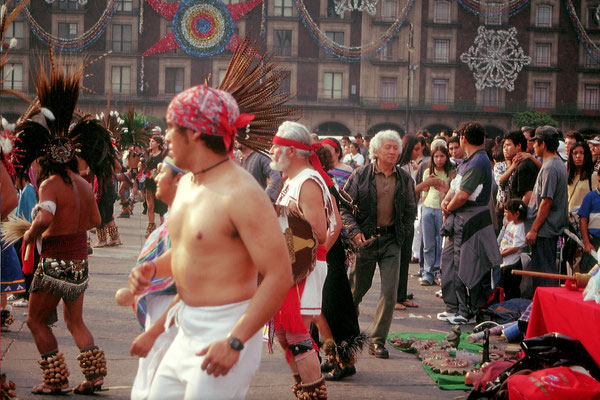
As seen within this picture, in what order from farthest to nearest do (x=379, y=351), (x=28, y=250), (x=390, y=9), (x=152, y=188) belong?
1. (x=390, y=9)
2. (x=152, y=188)
3. (x=379, y=351)
4. (x=28, y=250)

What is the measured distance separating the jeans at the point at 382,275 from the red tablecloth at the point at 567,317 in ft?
4.40

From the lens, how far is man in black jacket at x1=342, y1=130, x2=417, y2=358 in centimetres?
663

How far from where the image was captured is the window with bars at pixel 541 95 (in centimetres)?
5288

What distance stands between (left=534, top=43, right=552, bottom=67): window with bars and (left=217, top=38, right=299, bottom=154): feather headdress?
Result: 167 ft

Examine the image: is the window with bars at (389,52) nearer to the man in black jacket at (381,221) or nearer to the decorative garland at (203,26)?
the decorative garland at (203,26)

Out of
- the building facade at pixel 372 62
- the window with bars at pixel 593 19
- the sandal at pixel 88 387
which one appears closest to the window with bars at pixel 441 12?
the building facade at pixel 372 62

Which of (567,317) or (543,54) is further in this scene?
(543,54)

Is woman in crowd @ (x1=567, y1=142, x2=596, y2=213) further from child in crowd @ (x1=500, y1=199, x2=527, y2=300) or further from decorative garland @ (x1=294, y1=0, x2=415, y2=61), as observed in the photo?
decorative garland @ (x1=294, y1=0, x2=415, y2=61)

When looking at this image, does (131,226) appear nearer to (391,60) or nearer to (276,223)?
(276,223)

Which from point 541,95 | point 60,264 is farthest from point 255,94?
point 541,95

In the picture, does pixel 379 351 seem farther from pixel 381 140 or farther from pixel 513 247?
pixel 513 247

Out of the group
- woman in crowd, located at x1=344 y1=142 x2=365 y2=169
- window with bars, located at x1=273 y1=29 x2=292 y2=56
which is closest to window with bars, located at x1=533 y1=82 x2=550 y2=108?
window with bars, located at x1=273 y1=29 x2=292 y2=56

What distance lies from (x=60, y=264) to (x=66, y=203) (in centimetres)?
43

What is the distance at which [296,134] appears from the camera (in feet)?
16.9
